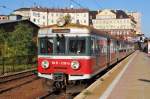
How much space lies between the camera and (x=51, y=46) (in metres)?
15.8

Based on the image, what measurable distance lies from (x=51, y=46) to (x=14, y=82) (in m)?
6.71

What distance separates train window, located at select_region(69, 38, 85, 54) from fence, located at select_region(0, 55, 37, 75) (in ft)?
48.0

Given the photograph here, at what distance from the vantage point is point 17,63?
113ft

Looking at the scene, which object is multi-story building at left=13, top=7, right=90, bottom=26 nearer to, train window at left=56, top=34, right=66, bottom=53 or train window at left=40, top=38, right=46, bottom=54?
train window at left=40, top=38, right=46, bottom=54

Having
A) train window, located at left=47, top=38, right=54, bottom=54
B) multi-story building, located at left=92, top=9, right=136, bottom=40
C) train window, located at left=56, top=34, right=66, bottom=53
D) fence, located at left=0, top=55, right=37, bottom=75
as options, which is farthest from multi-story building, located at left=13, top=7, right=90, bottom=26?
train window, located at left=56, top=34, right=66, bottom=53

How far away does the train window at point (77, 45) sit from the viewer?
15.5m

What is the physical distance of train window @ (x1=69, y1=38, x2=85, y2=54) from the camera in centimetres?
1549

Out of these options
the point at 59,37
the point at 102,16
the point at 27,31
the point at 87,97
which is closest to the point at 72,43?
the point at 59,37

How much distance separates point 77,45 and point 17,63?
19755mm

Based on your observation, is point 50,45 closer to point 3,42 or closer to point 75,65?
point 75,65

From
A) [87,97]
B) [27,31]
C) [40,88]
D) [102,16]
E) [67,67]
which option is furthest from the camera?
[102,16]

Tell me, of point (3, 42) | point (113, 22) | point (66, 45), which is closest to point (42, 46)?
point (66, 45)

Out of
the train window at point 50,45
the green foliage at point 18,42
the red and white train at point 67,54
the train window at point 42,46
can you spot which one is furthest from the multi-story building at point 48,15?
the red and white train at point 67,54

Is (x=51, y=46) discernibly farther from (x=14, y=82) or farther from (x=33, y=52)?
(x=33, y=52)
